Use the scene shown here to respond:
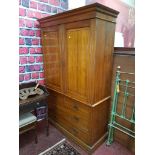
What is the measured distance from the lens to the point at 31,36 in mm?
2186

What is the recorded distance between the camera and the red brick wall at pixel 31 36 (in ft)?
6.71

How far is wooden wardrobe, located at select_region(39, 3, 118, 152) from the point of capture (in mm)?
1560

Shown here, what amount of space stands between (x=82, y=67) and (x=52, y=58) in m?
0.68

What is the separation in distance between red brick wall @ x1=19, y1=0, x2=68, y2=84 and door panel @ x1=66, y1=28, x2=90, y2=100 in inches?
27.8

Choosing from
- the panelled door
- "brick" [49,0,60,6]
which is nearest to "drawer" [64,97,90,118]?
the panelled door

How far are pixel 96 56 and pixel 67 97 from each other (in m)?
0.79

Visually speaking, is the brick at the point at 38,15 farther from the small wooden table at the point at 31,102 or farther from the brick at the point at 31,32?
the small wooden table at the point at 31,102

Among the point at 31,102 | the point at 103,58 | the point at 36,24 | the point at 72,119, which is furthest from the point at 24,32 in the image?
the point at 72,119

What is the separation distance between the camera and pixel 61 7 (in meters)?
2.43

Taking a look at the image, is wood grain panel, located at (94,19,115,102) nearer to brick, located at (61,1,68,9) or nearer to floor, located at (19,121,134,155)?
floor, located at (19,121,134,155)

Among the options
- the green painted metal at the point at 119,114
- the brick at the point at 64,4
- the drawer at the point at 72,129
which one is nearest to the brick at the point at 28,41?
the brick at the point at 64,4
